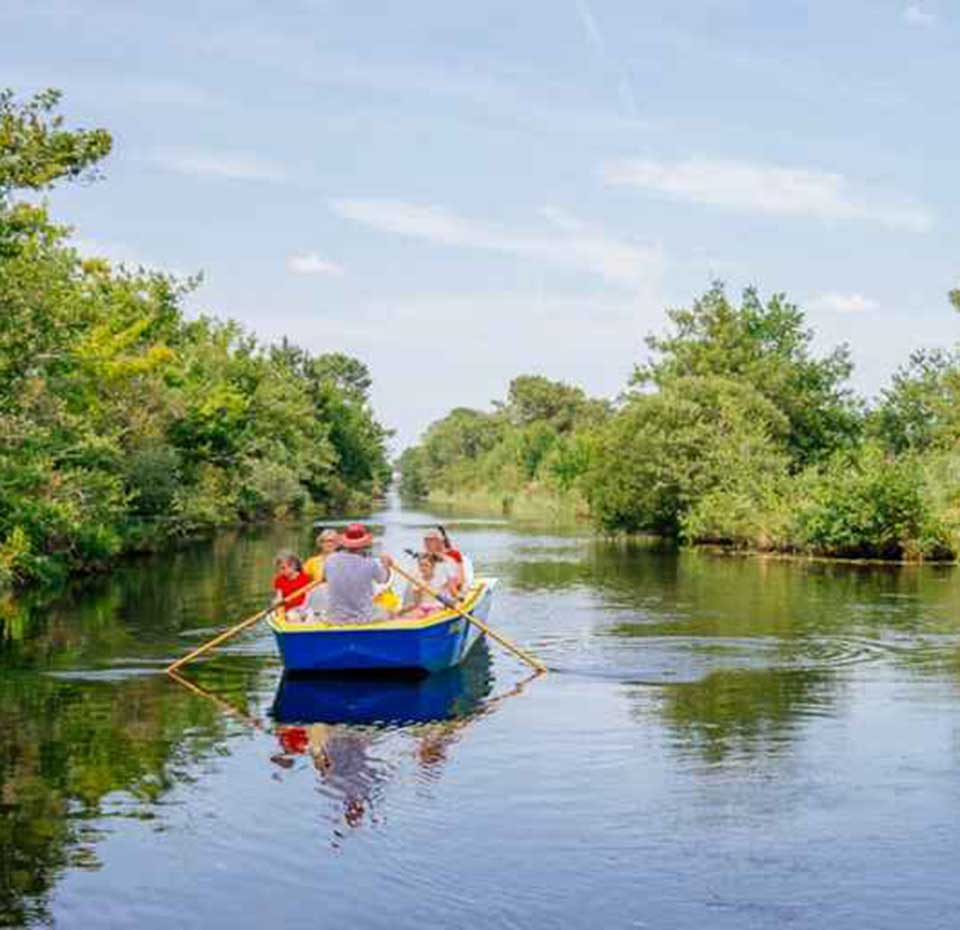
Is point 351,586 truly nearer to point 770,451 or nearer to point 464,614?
point 464,614

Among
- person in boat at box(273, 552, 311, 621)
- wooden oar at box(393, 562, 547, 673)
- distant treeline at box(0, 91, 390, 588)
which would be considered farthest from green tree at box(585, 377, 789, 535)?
person in boat at box(273, 552, 311, 621)

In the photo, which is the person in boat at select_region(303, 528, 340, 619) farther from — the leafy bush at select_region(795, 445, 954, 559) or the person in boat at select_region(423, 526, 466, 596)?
the leafy bush at select_region(795, 445, 954, 559)

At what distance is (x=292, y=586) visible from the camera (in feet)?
63.1

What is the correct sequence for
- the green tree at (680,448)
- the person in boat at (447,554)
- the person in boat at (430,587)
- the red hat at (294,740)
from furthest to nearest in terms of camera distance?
the green tree at (680,448) < the person in boat at (447,554) < the person in boat at (430,587) < the red hat at (294,740)

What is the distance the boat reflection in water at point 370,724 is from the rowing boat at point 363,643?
0.26 m

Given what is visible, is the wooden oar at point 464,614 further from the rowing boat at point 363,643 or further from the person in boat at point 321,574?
the person in boat at point 321,574

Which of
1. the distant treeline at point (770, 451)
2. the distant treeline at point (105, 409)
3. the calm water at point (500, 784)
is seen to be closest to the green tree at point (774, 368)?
the distant treeline at point (770, 451)

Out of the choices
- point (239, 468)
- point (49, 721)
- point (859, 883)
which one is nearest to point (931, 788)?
point (859, 883)

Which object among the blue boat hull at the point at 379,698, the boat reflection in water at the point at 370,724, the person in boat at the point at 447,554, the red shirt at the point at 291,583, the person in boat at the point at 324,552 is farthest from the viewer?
the person in boat at the point at 447,554

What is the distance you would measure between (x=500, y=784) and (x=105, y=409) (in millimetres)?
32522

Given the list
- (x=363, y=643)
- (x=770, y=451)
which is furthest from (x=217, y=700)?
(x=770, y=451)

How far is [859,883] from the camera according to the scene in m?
9.41

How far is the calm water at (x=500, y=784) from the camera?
30.0 feet

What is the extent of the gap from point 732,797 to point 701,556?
3497 cm
